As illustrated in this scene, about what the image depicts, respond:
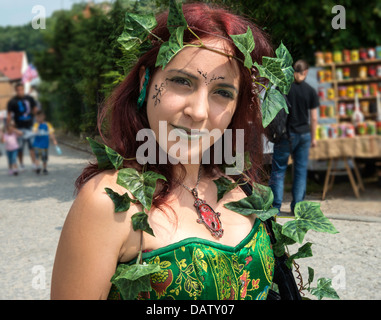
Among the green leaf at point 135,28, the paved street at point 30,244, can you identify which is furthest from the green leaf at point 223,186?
the paved street at point 30,244

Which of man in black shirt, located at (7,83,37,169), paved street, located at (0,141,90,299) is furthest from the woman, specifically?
man in black shirt, located at (7,83,37,169)

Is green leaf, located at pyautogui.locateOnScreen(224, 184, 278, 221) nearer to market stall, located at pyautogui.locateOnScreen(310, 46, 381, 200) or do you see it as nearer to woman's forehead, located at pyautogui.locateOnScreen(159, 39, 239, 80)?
woman's forehead, located at pyautogui.locateOnScreen(159, 39, 239, 80)

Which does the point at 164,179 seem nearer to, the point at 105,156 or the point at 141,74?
the point at 105,156

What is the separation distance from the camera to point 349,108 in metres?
7.93

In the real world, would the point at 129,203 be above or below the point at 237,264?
above

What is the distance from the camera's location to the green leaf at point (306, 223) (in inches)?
53.1

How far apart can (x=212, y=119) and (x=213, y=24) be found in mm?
256

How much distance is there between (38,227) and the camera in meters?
4.43

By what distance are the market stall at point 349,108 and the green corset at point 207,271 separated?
5.48m

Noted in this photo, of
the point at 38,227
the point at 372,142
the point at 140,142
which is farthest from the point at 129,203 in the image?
the point at 372,142

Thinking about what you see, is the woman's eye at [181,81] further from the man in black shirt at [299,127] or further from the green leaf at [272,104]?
the man in black shirt at [299,127]

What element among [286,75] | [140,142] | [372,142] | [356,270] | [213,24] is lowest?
[356,270]

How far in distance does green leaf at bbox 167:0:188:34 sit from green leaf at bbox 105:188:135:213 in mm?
424

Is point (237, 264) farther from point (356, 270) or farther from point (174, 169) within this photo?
point (356, 270)
